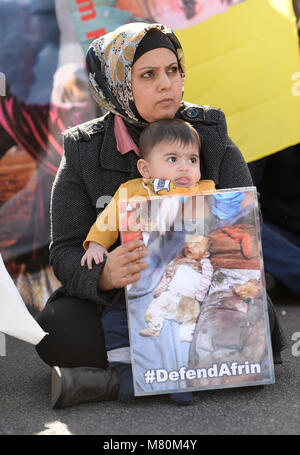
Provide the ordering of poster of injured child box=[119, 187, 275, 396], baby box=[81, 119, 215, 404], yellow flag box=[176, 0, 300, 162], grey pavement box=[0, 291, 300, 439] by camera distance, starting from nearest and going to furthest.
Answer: grey pavement box=[0, 291, 300, 439]
poster of injured child box=[119, 187, 275, 396]
baby box=[81, 119, 215, 404]
yellow flag box=[176, 0, 300, 162]

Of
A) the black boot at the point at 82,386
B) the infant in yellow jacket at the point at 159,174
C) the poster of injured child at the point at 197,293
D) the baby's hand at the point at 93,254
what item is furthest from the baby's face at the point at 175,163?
the black boot at the point at 82,386

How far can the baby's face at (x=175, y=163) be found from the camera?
2.07 metres

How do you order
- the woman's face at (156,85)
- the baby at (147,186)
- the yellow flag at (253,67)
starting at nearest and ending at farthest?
the baby at (147,186) < the woman's face at (156,85) < the yellow flag at (253,67)

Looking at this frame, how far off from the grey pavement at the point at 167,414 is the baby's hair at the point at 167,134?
2.24 ft

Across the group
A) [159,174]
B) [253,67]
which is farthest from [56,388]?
[253,67]

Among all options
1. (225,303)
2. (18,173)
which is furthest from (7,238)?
(225,303)

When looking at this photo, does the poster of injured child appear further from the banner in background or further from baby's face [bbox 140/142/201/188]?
the banner in background

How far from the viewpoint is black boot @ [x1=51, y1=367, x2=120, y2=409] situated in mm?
1983

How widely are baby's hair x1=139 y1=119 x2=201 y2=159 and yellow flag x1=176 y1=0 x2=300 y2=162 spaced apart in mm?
904

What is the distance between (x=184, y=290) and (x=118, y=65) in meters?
0.74

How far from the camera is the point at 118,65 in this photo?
88.7 inches

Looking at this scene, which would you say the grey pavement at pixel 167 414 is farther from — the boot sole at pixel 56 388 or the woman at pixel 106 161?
the woman at pixel 106 161

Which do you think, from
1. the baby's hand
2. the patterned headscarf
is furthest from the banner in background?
the baby's hand

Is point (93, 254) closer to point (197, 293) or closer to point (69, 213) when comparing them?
point (69, 213)
